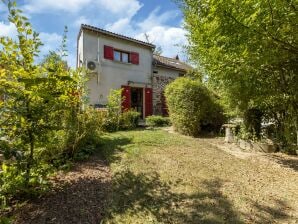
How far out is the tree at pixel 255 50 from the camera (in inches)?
145

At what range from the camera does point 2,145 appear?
261 cm

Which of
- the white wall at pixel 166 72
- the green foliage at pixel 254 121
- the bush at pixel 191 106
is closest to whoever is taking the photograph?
the green foliage at pixel 254 121

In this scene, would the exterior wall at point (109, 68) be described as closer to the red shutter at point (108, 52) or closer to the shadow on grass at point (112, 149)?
the red shutter at point (108, 52)

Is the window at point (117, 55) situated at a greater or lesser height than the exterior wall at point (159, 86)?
greater

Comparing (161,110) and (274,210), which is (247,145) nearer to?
(274,210)

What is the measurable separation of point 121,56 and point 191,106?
25.5 ft

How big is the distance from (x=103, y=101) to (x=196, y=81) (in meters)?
6.29

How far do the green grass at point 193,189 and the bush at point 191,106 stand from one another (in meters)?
2.80

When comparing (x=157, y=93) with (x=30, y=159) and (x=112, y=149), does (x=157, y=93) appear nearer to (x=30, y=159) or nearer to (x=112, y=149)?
(x=112, y=149)

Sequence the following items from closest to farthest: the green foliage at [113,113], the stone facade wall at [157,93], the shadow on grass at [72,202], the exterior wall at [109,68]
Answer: the shadow on grass at [72,202] < the green foliage at [113,113] < the exterior wall at [109,68] < the stone facade wall at [157,93]

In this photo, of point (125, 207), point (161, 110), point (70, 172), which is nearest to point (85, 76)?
point (70, 172)

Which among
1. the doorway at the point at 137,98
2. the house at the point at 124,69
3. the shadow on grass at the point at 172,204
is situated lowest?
the shadow on grass at the point at 172,204

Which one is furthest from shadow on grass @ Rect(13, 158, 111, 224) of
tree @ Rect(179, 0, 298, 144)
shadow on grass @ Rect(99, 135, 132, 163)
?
tree @ Rect(179, 0, 298, 144)

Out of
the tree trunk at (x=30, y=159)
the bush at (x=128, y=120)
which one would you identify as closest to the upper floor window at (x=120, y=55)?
the bush at (x=128, y=120)
